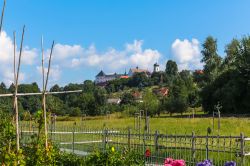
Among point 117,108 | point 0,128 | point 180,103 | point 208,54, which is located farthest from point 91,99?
point 0,128

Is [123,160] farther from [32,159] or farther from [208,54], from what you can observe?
[208,54]

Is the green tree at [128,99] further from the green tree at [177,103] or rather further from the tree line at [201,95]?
the green tree at [177,103]

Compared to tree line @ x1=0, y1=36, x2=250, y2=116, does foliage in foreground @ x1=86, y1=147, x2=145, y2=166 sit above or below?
below

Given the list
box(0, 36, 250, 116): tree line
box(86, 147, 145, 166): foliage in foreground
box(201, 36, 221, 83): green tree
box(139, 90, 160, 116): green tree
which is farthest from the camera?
box(201, 36, 221, 83): green tree

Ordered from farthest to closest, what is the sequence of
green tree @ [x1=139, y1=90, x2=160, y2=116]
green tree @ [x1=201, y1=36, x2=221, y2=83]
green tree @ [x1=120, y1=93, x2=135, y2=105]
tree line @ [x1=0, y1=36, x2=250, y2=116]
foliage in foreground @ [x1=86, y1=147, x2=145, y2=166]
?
green tree @ [x1=120, y1=93, x2=135, y2=105]
green tree @ [x1=201, y1=36, x2=221, y2=83]
green tree @ [x1=139, y1=90, x2=160, y2=116]
tree line @ [x1=0, y1=36, x2=250, y2=116]
foliage in foreground @ [x1=86, y1=147, x2=145, y2=166]

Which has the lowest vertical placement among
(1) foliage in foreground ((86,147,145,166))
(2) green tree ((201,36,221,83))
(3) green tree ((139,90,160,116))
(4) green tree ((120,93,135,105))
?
(1) foliage in foreground ((86,147,145,166))

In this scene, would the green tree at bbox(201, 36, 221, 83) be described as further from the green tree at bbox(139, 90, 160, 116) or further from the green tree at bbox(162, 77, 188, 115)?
the green tree at bbox(139, 90, 160, 116)

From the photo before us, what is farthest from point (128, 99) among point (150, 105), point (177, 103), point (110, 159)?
point (110, 159)

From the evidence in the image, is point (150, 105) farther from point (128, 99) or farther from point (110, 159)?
point (110, 159)

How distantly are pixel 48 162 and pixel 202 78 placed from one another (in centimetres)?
5612

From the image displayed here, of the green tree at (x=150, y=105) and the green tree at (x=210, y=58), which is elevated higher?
the green tree at (x=210, y=58)

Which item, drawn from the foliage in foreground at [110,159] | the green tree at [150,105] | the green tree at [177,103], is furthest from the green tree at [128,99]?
the foliage in foreground at [110,159]

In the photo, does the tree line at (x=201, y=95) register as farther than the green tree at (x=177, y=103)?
No

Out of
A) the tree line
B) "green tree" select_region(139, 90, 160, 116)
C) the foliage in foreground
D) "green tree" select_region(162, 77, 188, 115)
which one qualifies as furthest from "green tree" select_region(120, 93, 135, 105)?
the foliage in foreground
